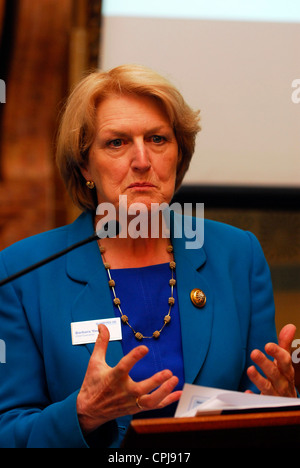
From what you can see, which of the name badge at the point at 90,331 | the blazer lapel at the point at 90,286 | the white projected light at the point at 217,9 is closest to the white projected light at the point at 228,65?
the white projected light at the point at 217,9

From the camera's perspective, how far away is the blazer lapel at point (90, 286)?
1.67m

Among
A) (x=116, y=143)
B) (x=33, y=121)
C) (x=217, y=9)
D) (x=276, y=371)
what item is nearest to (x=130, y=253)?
(x=116, y=143)

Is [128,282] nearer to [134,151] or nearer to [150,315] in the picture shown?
[150,315]

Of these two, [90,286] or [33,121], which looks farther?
[33,121]

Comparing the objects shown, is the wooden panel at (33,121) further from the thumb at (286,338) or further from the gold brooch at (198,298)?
the thumb at (286,338)

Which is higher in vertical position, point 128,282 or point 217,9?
point 217,9

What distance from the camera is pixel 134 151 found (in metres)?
1.76

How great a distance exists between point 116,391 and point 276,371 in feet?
1.21

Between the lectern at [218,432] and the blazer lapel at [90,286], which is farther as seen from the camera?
the blazer lapel at [90,286]

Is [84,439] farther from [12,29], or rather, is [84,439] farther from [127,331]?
[12,29]

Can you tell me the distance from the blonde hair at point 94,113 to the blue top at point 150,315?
0.96 feet

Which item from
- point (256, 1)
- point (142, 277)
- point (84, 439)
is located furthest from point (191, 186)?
point (84, 439)
